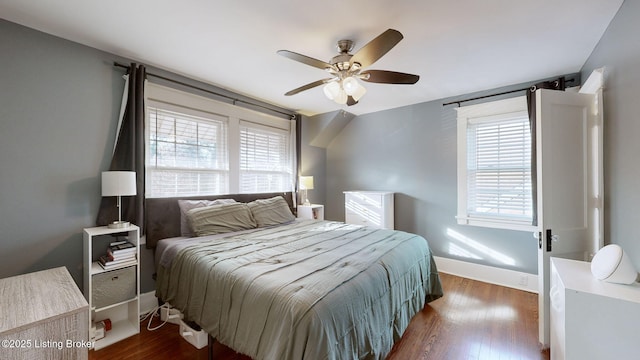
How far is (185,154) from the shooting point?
9.52ft

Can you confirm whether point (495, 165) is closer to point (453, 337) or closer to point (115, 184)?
point (453, 337)

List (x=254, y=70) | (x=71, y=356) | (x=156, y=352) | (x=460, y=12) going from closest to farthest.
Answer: (x=71, y=356)
(x=460, y=12)
(x=156, y=352)
(x=254, y=70)

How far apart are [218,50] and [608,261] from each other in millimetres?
3118

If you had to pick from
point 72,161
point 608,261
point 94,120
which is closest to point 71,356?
point 72,161

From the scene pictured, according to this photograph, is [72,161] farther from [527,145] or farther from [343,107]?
[527,145]

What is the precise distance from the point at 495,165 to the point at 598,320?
2.34 metres

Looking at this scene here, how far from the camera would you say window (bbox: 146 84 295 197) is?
8.74 ft

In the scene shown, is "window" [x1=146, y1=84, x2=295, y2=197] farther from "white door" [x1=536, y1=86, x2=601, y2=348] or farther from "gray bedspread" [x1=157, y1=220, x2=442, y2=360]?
"white door" [x1=536, y1=86, x2=601, y2=348]

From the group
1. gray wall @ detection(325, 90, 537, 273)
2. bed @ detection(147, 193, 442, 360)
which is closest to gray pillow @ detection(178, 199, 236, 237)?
bed @ detection(147, 193, 442, 360)

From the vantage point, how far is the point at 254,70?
8.74ft

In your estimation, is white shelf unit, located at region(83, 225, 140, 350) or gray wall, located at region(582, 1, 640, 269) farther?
white shelf unit, located at region(83, 225, 140, 350)

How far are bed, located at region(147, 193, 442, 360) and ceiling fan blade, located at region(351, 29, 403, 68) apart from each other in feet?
4.90

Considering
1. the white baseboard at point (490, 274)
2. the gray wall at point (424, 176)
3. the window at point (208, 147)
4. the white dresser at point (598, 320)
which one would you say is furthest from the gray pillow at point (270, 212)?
the white dresser at point (598, 320)

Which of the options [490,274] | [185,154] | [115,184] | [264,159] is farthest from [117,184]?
[490,274]
